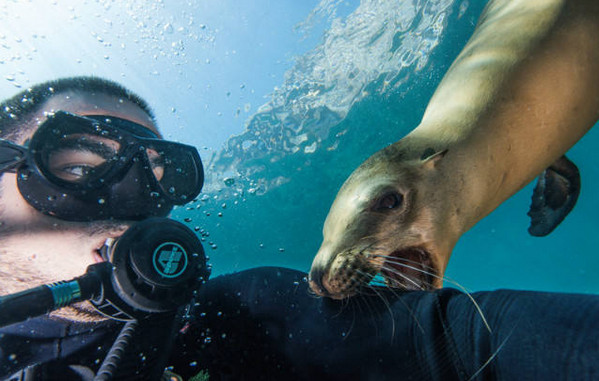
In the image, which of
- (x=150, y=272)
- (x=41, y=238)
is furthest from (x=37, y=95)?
(x=150, y=272)

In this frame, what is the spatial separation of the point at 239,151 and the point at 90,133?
14470 millimetres

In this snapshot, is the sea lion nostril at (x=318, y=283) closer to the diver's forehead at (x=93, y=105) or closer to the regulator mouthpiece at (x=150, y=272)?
the regulator mouthpiece at (x=150, y=272)

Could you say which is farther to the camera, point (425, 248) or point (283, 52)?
point (283, 52)

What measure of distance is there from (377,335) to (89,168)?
225 cm

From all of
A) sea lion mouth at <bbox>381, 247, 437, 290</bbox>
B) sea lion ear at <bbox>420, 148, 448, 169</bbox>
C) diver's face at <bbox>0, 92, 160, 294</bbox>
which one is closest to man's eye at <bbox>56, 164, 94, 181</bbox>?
diver's face at <bbox>0, 92, 160, 294</bbox>

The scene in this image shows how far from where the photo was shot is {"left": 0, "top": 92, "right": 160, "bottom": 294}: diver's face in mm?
1787

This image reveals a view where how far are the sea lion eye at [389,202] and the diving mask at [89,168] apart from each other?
70.0 inches

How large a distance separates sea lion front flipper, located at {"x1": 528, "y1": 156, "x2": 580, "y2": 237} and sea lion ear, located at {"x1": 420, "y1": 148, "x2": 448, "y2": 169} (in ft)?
9.15

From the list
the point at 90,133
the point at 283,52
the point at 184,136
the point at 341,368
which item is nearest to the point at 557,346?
the point at 341,368

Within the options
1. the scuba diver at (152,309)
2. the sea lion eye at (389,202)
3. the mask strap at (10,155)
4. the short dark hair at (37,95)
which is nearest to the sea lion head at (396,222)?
the sea lion eye at (389,202)

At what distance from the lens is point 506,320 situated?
0.94 m

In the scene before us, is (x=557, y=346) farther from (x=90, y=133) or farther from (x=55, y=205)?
(x=90, y=133)

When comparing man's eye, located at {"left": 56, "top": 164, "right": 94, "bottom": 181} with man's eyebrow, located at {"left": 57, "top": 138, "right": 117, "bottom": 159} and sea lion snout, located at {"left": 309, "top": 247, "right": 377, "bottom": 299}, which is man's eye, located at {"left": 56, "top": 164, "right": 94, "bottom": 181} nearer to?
man's eyebrow, located at {"left": 57, "top": 138, "right": 117, "bottom": 159}

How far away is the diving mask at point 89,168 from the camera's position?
5.96 ft
